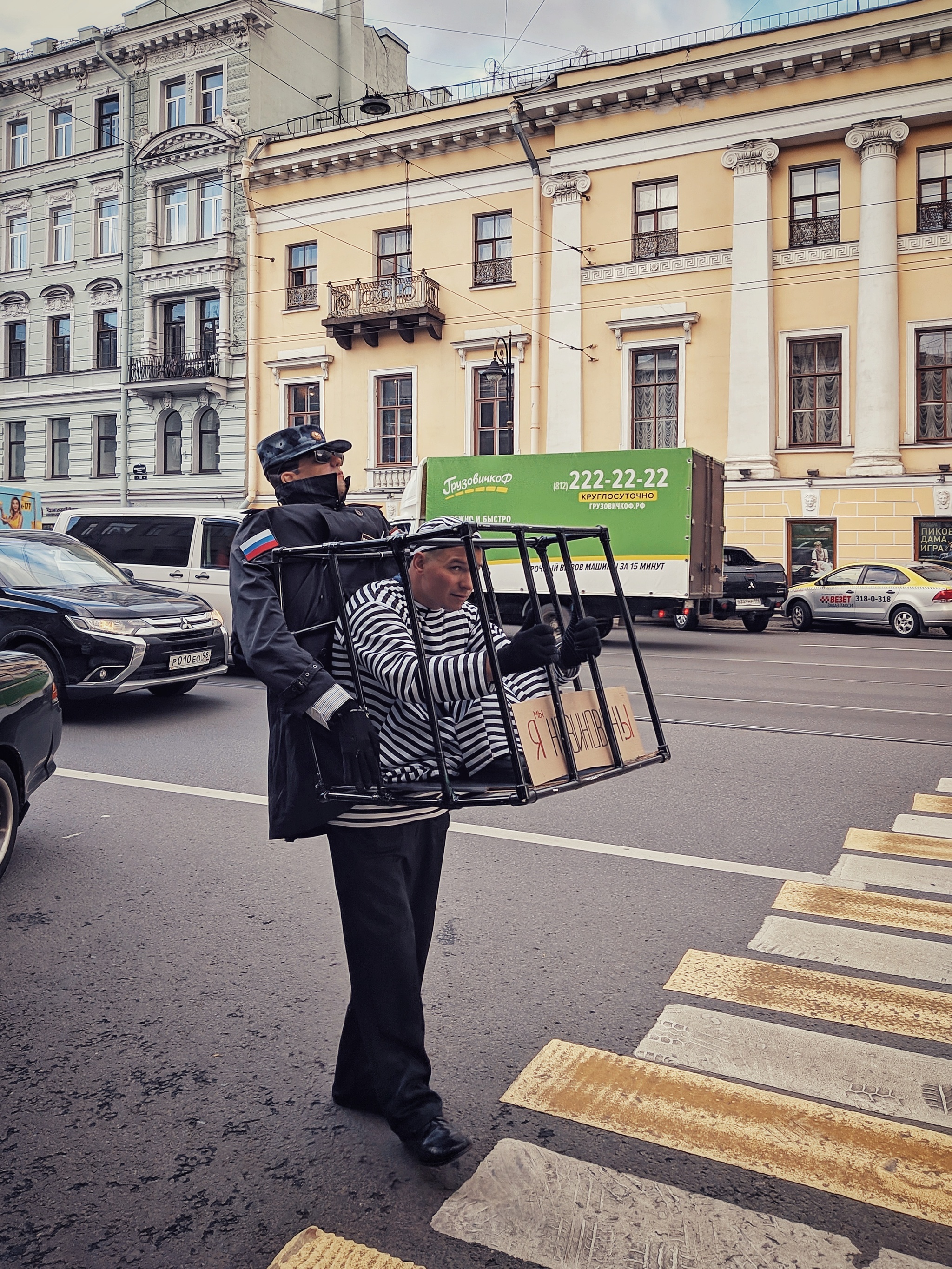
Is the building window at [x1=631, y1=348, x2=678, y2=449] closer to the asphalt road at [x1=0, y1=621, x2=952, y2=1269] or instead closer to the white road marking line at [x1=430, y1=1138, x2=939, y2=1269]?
the asphalt road at [x1=0, y1=621, x2=952, y2=1269]

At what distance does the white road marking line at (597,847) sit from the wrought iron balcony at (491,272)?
2583 cm

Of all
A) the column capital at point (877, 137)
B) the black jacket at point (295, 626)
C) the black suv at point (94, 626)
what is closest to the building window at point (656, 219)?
the column capital at point (877, 137)

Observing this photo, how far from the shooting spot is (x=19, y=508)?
23281 mm

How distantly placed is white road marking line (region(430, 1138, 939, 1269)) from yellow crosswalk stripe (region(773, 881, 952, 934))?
226 cm

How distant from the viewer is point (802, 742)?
8.77m

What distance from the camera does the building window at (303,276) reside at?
109 feet

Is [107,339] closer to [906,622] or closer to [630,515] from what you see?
[630,515]

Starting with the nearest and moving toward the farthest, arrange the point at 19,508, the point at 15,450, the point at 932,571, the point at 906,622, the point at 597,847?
the point at 597,847 → the point at 906,622 → the point at 932,571 → the point at 19,508 → the point at 15,450

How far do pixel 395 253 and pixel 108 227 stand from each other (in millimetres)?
11237

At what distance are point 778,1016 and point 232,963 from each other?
2.05 meters

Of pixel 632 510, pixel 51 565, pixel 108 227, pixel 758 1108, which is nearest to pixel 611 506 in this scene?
pixel 632 510

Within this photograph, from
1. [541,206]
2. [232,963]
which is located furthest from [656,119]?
[232,963]

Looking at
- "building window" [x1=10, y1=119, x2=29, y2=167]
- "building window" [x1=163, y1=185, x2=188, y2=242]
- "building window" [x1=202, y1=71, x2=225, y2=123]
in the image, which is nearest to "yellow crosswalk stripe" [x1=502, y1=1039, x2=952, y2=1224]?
"building window" [x1=163, y1=185, x2=188, y2=242]

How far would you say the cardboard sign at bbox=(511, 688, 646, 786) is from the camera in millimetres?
2666
